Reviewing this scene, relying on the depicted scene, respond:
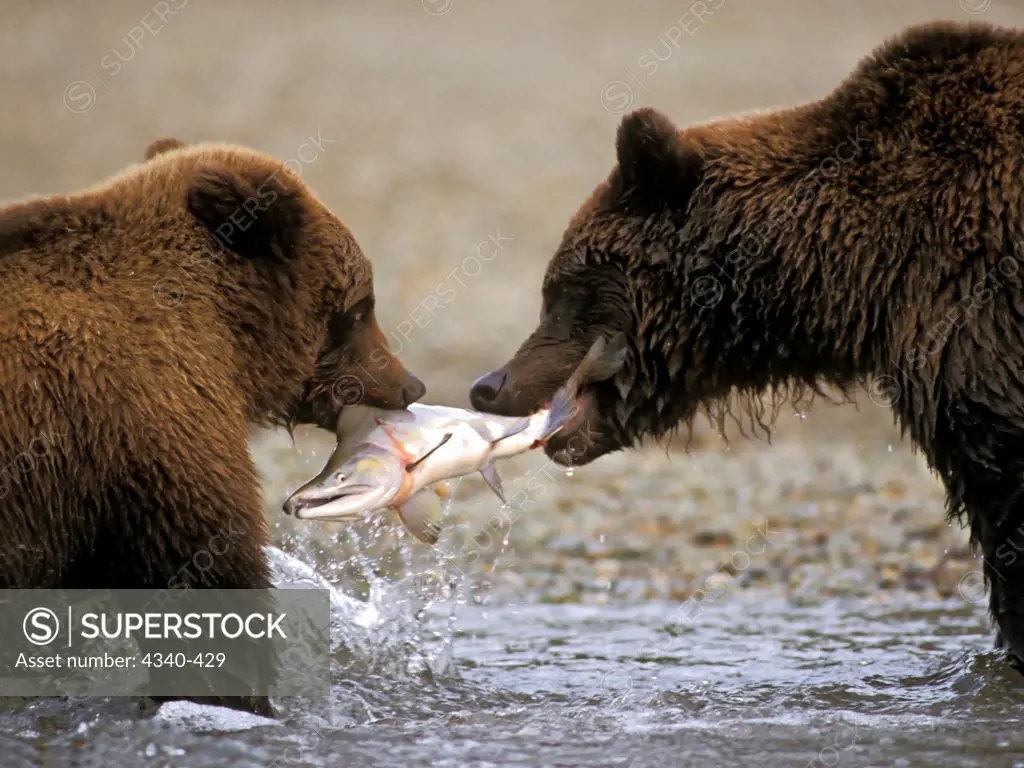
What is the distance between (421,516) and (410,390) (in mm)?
506

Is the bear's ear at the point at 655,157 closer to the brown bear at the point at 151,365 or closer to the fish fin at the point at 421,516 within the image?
the brown bear at the point at 151,365

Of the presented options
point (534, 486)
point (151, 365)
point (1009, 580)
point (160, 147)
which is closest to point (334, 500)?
point (151, 365)

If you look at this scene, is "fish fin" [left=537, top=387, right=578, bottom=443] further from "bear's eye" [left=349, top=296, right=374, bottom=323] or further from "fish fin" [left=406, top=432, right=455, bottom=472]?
"bear's eye" [left=349, top=296, right=374, bottom=323]

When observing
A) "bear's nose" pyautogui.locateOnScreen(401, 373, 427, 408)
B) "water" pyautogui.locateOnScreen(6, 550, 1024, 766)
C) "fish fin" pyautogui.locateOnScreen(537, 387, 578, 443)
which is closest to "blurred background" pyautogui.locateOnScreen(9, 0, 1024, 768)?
"water" pyautogui.locateOnScreen(6, 550, 1024, 766)

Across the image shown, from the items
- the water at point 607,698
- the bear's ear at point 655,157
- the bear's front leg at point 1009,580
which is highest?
the bear's ear at point 655,157

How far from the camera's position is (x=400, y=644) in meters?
6.52

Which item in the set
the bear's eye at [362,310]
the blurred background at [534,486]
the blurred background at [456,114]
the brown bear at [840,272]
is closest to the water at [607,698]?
the blurred background at [534,486]

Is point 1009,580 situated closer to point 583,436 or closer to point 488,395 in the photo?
point 583,436

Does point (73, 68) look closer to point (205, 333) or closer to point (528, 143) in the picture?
point (528, 143)

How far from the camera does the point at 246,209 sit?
506 cm

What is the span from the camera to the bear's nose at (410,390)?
19.0 feet

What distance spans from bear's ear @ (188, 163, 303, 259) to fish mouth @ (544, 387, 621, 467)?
141 cm

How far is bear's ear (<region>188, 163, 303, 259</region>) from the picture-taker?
5.02 metres

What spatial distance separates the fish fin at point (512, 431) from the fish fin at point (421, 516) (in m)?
0.33
